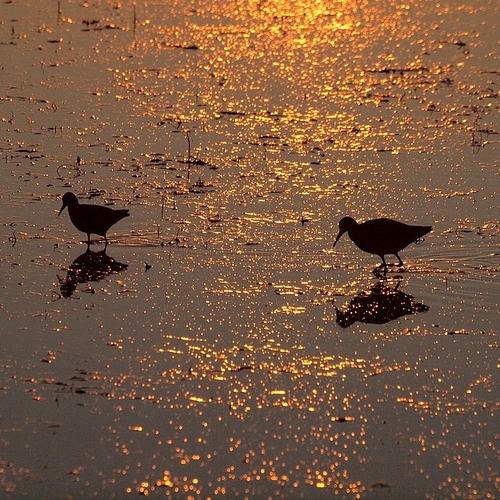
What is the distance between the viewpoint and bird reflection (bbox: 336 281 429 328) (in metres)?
12.4

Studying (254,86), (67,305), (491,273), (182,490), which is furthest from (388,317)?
(254,86)

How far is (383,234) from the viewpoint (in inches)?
559

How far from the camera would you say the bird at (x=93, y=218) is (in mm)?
14758

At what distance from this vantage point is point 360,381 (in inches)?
417

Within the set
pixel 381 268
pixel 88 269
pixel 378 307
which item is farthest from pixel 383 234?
pixel 88 269

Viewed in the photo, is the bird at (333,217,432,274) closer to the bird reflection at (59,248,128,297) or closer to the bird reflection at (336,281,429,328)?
the bird reflection at (336,281,429,328)

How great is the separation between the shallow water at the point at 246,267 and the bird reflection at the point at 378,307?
3cm

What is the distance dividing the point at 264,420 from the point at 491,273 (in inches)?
196

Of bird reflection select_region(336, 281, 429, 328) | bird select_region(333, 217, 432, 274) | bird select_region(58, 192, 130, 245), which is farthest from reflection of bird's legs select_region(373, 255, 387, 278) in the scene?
bird select_region(58, 192, 130, 245)

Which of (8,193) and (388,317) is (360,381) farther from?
(8,193)

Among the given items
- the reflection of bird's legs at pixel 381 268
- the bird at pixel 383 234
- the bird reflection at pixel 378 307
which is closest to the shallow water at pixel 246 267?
the bird reflection at pixel 378 307

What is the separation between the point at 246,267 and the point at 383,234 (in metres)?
1.62

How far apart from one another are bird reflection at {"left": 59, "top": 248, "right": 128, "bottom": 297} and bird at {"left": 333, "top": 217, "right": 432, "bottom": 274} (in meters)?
2.54

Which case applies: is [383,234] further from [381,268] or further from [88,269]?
[88,269]
